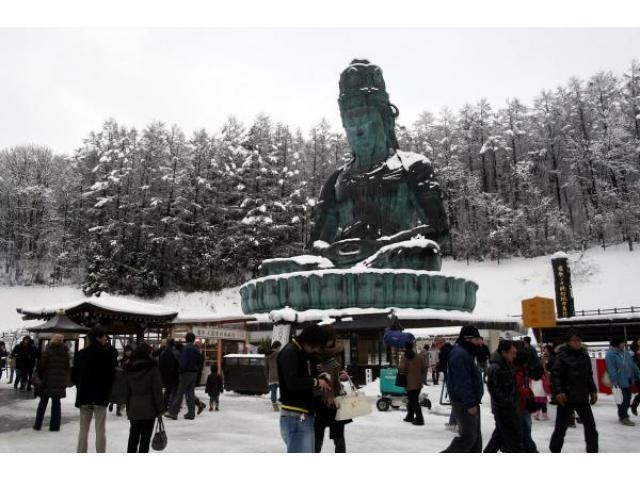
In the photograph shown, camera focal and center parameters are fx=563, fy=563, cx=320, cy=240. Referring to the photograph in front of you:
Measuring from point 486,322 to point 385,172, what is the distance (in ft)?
18.5

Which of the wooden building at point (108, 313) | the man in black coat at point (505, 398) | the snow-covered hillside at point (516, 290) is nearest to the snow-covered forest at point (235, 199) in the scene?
the snow-covered hillside at point (516, 290)

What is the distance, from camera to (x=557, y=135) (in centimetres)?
3847

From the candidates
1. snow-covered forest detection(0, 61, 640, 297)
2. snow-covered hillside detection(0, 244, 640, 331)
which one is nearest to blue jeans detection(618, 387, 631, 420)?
snow-covered hillside detection(0, 244, 640, 331)

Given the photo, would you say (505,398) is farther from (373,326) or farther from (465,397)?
(373,326)

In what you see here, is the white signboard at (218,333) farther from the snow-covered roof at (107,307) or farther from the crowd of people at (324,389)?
the crowd of people at (324,389)

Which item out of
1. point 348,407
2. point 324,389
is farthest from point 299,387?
point 348,407

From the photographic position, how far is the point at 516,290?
2989cm

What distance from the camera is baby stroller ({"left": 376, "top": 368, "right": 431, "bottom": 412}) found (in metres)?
8.74

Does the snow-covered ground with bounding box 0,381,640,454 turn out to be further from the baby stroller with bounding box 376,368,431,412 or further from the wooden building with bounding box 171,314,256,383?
the wooden building with bounding box 171,314,256,383

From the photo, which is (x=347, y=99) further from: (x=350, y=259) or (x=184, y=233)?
(x=184, y=233)

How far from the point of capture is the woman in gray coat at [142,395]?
15.4ft

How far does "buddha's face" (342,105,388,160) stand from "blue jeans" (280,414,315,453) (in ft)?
50.9

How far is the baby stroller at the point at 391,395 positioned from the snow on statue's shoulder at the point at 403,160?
10.0 meters

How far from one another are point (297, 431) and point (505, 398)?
2.00 meters
